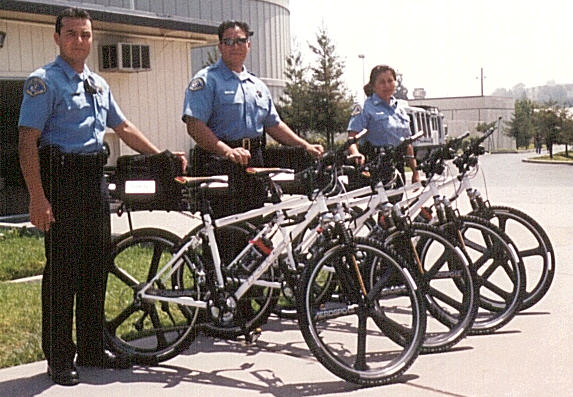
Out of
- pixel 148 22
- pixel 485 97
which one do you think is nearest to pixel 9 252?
pixel 148 22

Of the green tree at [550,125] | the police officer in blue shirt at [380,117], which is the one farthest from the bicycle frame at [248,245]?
the green tree at [550,125]

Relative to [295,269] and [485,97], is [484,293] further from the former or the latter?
[485,97]

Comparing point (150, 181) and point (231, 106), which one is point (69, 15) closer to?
point (150, 181)

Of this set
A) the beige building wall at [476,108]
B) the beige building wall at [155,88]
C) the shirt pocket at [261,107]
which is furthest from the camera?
the beige building wall at [476,108]

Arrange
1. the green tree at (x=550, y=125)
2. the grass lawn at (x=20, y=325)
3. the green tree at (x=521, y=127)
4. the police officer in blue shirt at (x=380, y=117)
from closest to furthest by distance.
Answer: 1. the grass lawn at (x=20, y=325)
2. the police officer in blue shirt at (x=380, y=117)
3. the green tree at (x=550, y=125)
4. the green tree at (x=521, y=127)

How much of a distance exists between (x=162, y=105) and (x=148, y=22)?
195 centimetres

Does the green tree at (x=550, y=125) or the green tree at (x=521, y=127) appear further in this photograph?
the green tree at (x=521, y=127)

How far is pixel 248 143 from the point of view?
18.9ft

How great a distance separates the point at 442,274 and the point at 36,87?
263 centimetres

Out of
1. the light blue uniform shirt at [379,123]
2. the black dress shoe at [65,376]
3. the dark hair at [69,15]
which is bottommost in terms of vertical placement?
the black dress shoe at [65,376]

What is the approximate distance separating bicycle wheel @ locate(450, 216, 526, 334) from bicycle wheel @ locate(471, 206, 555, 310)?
9.4 inches

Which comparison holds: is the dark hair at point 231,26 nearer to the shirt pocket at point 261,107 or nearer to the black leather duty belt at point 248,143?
the shirt pocket at point 261,107

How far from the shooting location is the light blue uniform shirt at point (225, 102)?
5.57 meters

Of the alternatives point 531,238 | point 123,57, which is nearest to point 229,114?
point 531,238
